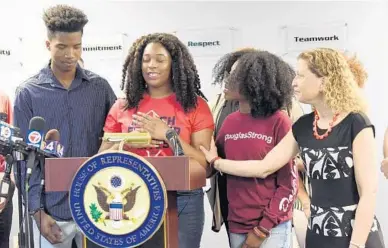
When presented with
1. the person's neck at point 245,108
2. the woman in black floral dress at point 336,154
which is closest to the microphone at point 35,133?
the woman in black floral dress at point 336,154

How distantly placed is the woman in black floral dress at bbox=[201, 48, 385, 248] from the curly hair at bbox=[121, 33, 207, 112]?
487mm

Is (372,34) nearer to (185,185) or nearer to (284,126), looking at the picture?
(284,126)

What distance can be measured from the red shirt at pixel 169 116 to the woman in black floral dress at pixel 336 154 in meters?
0.42

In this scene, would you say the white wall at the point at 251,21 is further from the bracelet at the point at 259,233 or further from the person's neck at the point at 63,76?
the bracelet at the point at 259,233

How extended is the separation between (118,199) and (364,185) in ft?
2.98

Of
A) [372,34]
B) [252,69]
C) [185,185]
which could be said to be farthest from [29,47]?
[185,185]

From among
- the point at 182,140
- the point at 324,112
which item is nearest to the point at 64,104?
the point at 182,140

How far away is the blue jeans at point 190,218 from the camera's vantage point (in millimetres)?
2205

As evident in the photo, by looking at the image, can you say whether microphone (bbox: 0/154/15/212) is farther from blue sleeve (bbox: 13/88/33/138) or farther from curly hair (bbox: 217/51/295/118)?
curly hair (bbox: 217/51/295/118)

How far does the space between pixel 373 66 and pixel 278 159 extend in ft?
7.72

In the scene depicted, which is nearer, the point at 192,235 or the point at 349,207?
the point at 349,207

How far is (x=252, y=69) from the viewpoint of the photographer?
2.56 metres

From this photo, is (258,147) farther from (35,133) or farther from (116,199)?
(35,133)

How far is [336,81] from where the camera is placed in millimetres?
A: 2117
